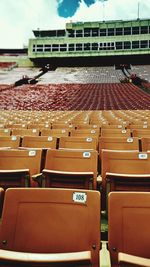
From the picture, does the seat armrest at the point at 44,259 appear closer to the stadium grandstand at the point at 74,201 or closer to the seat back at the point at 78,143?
the stadium grandstand at the point at 74,201

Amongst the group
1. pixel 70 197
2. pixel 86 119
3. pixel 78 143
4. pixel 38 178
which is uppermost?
pixel 70 197

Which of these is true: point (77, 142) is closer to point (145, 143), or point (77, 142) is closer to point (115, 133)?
point (145, 143)

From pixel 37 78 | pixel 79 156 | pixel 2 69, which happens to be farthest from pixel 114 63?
pixel 79 156

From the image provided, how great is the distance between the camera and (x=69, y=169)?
11.1 ft

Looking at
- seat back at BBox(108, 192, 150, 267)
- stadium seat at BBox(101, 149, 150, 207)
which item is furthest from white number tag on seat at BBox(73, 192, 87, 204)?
stadium seat at BBox(101, 149, 150, 207)

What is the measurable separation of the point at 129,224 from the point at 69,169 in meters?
1.54

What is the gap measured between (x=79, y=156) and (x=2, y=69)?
148 ft

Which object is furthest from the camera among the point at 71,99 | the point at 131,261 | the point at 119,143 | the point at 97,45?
the point at 97,45

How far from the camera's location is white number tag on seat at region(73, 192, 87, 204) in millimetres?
1951

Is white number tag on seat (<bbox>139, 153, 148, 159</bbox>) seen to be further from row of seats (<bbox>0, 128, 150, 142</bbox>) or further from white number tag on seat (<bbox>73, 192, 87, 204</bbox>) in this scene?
row of seats (<bbox>0, 128, 150, 142</bbox>)

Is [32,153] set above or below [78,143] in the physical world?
above

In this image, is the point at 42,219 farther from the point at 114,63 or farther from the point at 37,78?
the point at 114,63

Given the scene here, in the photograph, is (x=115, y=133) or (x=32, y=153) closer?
(x=32, y=153)

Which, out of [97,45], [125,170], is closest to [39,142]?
[125,170]
